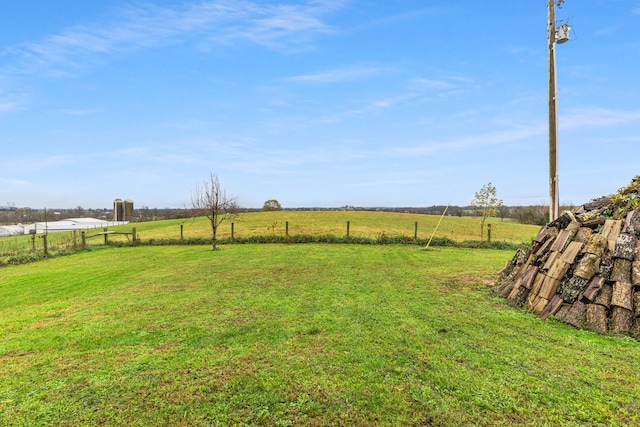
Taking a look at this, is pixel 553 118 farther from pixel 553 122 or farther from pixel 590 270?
pixel 590 270

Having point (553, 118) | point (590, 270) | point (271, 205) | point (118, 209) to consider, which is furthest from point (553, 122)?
point (271, 205)

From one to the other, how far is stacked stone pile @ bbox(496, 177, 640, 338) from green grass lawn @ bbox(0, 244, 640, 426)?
40cm

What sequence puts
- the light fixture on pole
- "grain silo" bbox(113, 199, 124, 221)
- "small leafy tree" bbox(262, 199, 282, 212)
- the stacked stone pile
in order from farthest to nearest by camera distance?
"small leafy tree" bbox(262, 199, 282, 212)
"grain silo" bbox(113, 199, 124, 221)
the light fixture on pole
the stacked stone pile

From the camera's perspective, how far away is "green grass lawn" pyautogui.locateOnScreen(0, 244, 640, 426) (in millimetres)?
2828

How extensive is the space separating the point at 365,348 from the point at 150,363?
2764 mm

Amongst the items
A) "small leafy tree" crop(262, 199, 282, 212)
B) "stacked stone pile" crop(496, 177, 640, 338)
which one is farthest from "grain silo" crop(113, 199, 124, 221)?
"stacked stone pile" crop(496, 177, 640, 338)

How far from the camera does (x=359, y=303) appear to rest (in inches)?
250

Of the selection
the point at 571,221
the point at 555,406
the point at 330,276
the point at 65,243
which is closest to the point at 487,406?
the point at 555,406

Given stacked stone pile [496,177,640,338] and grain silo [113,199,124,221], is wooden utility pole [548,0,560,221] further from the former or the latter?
grain silo [113,199,124,221]

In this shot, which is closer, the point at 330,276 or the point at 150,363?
the point at 150,363

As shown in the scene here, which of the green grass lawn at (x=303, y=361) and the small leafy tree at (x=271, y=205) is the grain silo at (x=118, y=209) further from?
the green grass lawn at (x=303, y=361)

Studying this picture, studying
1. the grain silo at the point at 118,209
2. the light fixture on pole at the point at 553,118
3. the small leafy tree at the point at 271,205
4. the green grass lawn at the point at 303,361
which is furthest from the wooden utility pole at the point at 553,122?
the small leafy tree at the point at 271,205

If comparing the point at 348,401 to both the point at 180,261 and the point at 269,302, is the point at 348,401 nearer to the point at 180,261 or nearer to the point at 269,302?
the point at 269,302

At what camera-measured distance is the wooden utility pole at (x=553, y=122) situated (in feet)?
29.2
